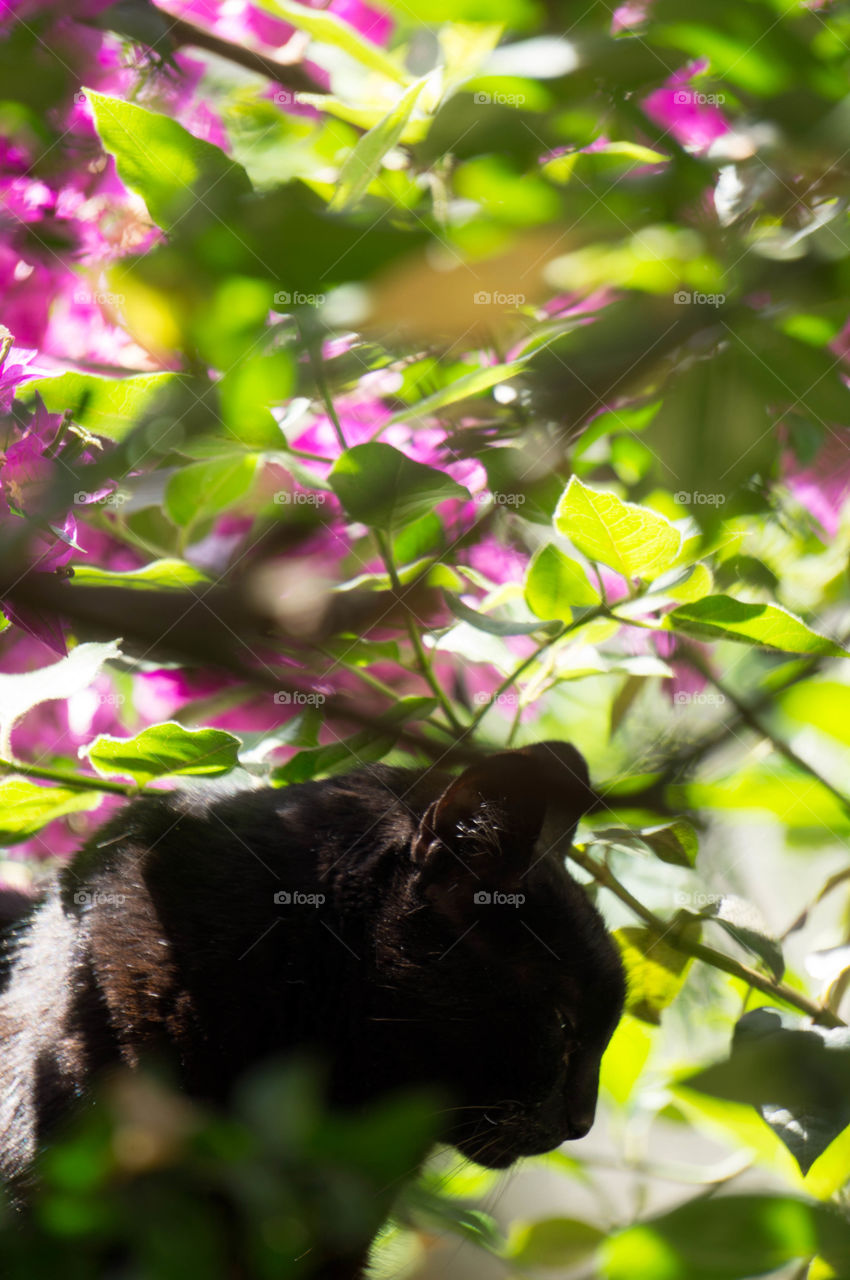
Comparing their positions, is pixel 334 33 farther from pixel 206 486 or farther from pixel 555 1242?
pixel 555 1242

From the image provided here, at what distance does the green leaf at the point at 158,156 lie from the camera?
1.93 feet

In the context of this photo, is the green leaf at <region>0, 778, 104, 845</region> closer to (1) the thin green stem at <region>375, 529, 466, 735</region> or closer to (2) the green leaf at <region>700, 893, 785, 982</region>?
(1) the thin green stem at <region>375, 529, 466, 735</region>

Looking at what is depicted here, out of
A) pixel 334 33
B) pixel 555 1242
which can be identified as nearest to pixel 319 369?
pixel 334 33

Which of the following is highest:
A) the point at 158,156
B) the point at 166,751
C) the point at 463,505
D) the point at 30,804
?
the point at 158,156

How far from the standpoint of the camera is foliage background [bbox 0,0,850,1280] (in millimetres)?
499

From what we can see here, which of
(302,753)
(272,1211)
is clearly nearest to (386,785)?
(302,753)

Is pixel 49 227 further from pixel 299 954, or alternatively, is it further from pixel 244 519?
pixel 299 954

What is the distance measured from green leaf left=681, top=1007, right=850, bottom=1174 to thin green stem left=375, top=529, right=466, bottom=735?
14.8 inches

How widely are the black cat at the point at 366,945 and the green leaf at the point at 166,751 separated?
0.17m

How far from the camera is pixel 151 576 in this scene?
811mm

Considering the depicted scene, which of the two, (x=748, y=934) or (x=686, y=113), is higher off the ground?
A: (x=686, y=113)

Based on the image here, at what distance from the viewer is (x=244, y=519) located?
102 centimetres

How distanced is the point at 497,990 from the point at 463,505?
18.8 inches

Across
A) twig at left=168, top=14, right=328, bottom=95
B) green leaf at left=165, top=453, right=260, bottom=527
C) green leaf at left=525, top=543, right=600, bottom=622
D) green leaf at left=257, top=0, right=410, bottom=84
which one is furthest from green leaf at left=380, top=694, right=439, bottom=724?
twig at left=168, top=14, right=328, bottom=95
